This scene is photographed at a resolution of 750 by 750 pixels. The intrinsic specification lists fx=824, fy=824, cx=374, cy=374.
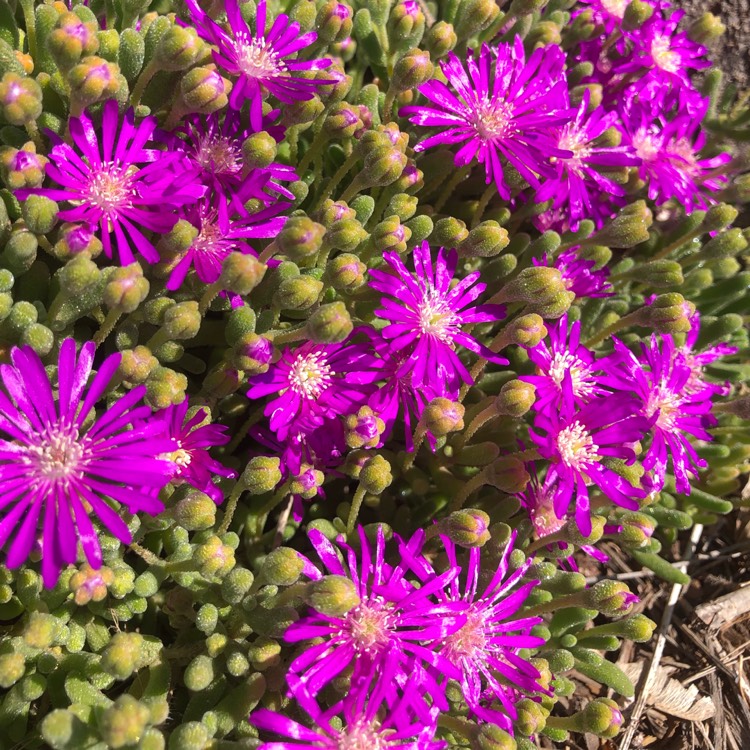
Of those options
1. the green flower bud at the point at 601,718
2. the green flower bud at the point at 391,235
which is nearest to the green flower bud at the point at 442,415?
the green flower bud at the point at 391,235

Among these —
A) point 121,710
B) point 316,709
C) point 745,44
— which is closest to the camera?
point 121,710

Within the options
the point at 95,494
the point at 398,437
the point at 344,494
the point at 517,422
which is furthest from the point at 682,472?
the point at 95,494

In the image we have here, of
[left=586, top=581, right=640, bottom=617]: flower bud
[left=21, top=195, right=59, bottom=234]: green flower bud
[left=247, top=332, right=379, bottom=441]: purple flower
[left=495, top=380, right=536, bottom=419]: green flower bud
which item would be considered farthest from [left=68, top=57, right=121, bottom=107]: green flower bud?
[left=586, top=581, right=640, bottom=617]: flower bud

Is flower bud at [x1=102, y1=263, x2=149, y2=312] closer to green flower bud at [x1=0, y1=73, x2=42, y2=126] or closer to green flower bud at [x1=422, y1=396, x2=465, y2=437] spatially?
green flower bud at [x1=0, y1=73, x2=42, y2=126]

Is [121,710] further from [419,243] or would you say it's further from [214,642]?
[419,243]

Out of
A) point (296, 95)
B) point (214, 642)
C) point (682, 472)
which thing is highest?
point (296, 95)

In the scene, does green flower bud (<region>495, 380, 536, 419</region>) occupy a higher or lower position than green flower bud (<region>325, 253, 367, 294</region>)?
lower

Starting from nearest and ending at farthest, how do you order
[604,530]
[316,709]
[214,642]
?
[316,709], [214,642], [604,530]
